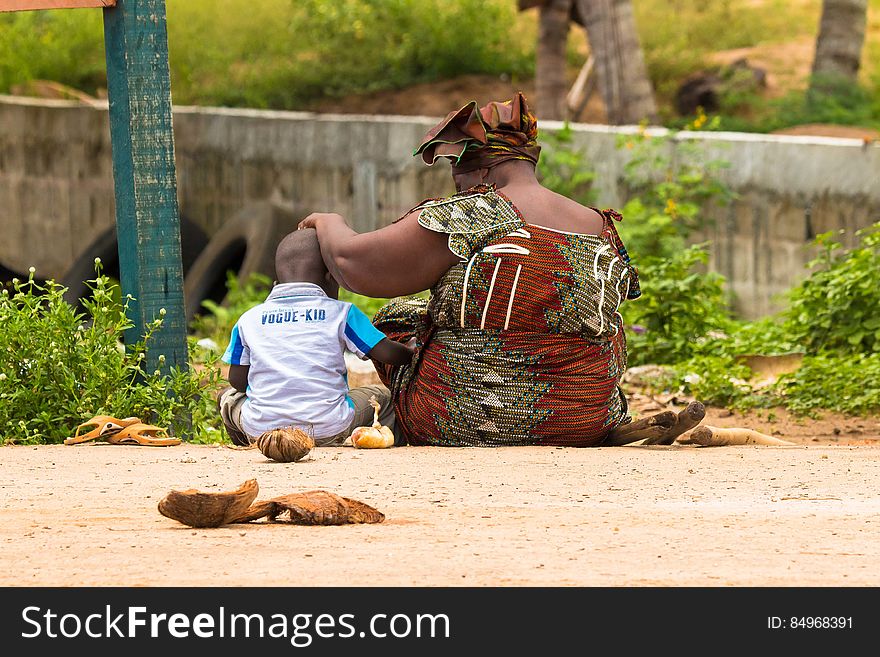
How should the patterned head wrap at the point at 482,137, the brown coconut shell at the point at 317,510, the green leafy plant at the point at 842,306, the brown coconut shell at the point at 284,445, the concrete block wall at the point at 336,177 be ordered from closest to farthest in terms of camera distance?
1. the brown coconut shell at the point at 317,510
2. the brown coconut shell at the point at 284,445
3. the patterned head wrap at the point at 482,137
4. the green leafy plant at the point at 842,306
5. the concrete block wall at the point at 336,177

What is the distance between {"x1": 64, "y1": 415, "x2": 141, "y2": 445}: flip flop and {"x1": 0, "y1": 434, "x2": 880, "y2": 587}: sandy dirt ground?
6 centimetres

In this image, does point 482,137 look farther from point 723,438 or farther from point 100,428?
point 100,428

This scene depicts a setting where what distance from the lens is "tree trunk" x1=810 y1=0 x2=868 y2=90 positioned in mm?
14914

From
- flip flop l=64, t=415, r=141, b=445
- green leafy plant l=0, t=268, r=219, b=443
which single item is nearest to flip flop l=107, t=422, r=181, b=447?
flip flop l=64, t=415, r=141, b=445

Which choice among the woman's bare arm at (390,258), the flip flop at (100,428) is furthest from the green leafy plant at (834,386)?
the flip flop at (100,428)

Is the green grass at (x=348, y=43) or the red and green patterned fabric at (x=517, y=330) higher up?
the green grass at (x=348, y=43)

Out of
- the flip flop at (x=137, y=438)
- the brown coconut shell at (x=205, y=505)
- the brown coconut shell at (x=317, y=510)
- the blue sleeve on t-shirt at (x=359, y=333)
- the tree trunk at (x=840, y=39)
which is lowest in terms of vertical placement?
the flip flop at (x=137, y=438)

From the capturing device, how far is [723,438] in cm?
542

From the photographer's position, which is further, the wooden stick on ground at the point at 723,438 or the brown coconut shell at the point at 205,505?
the wooden stick on ground at the point at 723,438

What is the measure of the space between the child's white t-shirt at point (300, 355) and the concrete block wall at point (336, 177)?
174 inches

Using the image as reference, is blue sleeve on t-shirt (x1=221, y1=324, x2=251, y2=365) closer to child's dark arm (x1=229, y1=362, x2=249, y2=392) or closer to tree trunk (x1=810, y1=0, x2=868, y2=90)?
child's dark arm (x1=229, y1=362, x2=249, y2=392)

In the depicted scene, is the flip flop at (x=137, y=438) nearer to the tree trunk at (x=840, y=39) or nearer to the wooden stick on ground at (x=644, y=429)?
the wooden stick on ground at (x=644, y=429)

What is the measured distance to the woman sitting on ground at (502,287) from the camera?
5.01m
